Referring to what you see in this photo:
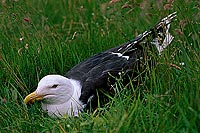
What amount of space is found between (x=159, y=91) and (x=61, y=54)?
5.01 ft

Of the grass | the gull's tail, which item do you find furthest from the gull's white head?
the gull's tail

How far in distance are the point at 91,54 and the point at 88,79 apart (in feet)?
2.52

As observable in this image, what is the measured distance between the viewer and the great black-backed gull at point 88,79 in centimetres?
418

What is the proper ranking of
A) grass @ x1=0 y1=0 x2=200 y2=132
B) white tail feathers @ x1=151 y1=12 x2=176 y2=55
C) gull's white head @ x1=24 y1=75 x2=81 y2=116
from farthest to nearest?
gull's white head @ x1=24 y1=75 x2=81 y2=116, white tail feathers @ x1=151 y1=12 x2=176 y2=55, grass @ x1=0 y1=0 x2=200 y2=132

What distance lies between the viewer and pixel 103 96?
13.7ft

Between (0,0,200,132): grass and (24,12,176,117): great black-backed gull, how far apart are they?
0.11 meters

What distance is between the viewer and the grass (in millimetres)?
3148

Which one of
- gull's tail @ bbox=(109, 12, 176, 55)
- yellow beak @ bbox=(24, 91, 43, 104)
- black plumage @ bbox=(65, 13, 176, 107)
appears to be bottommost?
yellow beak @ bbox=(24, 91, 43, 104)

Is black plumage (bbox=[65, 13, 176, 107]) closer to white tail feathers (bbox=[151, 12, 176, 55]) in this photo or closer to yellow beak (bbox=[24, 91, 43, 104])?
white tail feathers (bbox=[151, 12, 176, 55])

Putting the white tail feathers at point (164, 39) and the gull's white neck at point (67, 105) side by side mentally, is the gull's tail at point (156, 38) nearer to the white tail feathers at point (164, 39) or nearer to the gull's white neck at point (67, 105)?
the white tail feathers at point (164, 39)

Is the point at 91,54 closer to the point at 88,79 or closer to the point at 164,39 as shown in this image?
the point at 88,79

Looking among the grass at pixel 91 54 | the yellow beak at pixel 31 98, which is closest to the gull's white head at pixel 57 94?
the yellow beak at pixel 31 98

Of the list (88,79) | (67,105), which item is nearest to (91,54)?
(88,79)

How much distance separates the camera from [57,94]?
429 centimetres
